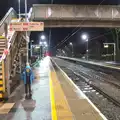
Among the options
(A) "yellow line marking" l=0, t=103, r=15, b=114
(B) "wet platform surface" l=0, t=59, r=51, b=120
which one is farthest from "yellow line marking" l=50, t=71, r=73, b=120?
(A) "yellow line marking" l=0, t=103, r=15, b=114

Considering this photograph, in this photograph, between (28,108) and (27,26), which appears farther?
(27,26)

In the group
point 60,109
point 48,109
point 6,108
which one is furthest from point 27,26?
point 60,109

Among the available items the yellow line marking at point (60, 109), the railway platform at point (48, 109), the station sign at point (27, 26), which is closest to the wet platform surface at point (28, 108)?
the railway platform at point (48, 109)

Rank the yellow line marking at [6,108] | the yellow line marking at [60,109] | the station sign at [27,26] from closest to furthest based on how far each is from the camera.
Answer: the yellow line marking at [60,109]
the yellow line marking at [6,108]
the station sign at [27,26]

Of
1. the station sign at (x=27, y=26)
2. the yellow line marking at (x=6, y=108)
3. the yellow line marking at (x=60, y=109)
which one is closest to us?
the yellow line marking at (x=60, y=109)

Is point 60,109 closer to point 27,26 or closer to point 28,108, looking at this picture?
point 28,108

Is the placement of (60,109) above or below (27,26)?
below

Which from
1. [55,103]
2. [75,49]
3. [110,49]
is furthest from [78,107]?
[75,49]

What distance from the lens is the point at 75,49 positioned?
142875 mm

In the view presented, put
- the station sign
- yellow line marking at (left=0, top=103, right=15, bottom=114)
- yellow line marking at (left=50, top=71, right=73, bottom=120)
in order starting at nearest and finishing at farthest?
yellow line marking at (left=50, top=71, right=73, bottom=120) < yellow line marking at (left=0, top=103, right=15, bottom=114) < the station sign

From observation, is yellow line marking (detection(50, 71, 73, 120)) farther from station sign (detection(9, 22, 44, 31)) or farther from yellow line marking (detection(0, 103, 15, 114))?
station sign (detection(9, 22, 44, 31))

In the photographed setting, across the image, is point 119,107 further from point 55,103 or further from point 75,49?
point 75,49

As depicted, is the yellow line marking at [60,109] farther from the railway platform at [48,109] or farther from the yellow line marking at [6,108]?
the yellow line marking at [6,108]

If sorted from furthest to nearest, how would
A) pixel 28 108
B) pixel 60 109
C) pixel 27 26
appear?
pixel 27 26, pixel 28 108, pixel 60 109
